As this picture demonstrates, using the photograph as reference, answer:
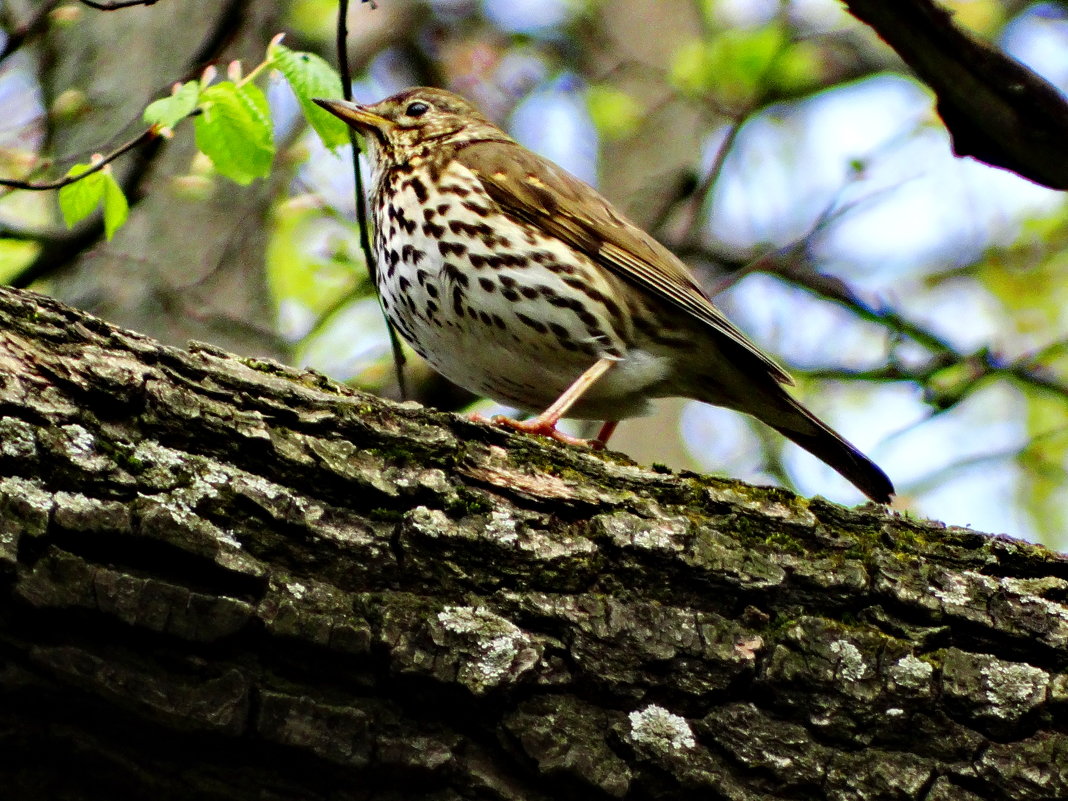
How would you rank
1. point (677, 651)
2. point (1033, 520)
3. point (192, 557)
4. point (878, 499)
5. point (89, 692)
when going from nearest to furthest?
point (89, 692) < point (192, 557) < point (677, 651) < point (878, 499) < point (1033, 520)

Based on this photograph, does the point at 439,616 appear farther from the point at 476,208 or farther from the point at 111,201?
the point at 476,208

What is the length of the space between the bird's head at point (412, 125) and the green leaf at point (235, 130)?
1.18 m

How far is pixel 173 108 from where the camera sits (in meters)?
4.34

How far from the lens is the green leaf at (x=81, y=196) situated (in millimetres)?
4430

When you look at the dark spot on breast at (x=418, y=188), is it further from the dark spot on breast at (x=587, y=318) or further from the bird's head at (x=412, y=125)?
the dark spot on breast at (x=587, y=318)

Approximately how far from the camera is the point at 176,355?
309 cm

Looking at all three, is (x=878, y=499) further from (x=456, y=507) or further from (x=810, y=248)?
(x=810, y=248)

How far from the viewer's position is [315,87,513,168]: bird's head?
592cm

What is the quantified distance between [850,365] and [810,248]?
2.68ft

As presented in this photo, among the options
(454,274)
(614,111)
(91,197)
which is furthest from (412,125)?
(614,111)

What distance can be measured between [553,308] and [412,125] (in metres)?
1.75

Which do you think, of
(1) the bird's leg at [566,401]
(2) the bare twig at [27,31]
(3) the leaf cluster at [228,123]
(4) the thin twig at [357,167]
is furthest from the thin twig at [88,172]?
(1) the bird's leg at [566,401]

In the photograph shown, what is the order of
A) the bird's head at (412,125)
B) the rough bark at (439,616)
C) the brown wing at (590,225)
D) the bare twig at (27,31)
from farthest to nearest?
the bird's head at (412,125)
the bare twig at (27,31)
the brown wing at (590,225)
the rough bark at (439,616)

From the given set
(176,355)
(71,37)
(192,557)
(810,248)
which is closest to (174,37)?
(71,37)
